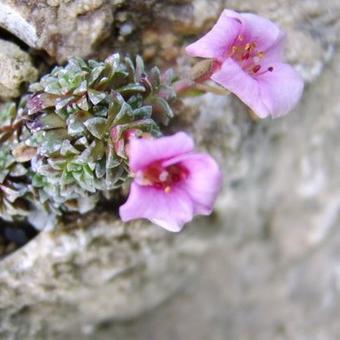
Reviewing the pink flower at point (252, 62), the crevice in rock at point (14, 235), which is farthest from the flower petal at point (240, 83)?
the crevice in rock at point (14, 235)

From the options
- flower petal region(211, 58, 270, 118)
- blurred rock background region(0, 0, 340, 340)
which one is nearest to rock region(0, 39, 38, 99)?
blurred rock background region(0, 0, 340, 340)

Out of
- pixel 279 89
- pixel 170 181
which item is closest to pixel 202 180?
pixel 170 181

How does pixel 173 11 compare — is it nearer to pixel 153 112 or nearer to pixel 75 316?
pixel 153 112

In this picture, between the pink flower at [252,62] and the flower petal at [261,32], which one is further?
the flower petal at [261,32]

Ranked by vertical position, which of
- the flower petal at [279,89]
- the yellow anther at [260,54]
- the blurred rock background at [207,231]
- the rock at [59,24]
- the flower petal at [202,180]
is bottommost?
the blurred rock background at [207,231]

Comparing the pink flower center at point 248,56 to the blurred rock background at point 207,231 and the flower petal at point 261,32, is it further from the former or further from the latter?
the blurred rock background at point 207,231

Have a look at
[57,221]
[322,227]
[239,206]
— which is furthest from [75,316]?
[322,227]

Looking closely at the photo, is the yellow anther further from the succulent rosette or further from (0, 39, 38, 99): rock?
(0, 39, 38, 99): rock
